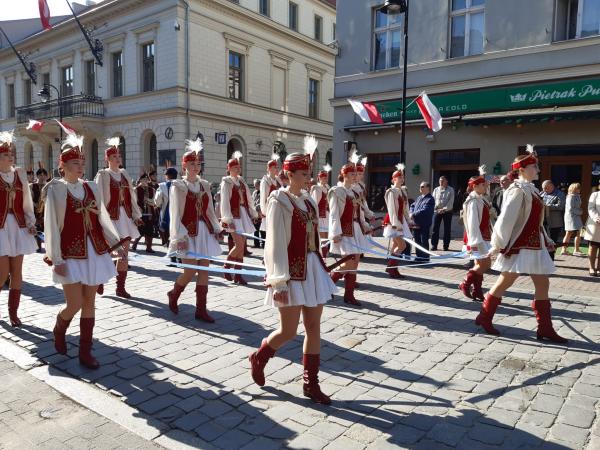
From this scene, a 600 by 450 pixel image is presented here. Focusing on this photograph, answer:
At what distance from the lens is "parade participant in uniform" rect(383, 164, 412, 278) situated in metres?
9.14

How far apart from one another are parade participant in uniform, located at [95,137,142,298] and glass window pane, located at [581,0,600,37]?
13.7 m

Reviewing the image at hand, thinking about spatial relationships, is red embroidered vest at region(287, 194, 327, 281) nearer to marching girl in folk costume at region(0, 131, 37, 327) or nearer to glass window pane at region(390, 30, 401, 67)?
marching girl in folk costume at region(0, 131, 37, 327)

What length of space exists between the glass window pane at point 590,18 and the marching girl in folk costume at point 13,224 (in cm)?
1517

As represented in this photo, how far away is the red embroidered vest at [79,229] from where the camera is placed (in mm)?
4660

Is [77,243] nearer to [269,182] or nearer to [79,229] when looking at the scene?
[79,229]

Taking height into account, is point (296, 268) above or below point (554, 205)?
below

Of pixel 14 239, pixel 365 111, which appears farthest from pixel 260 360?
pixel 365 111

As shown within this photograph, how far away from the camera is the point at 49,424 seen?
12.0ft

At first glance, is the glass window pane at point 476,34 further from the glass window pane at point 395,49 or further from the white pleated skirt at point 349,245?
the white pleated skirt at point 349,245

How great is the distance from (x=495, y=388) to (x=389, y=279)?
504 cm

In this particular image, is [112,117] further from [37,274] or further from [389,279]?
[389,279]

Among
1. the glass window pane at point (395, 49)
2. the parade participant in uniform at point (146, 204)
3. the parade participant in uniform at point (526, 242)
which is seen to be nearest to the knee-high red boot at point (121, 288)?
the parade participant in uniform at point (146, 204)

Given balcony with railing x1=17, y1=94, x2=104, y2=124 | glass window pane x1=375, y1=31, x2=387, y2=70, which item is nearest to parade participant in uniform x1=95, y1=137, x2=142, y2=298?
glass window pane x1=375, y1=31, x2=387, y2=70

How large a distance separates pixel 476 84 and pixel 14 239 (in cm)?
1438
